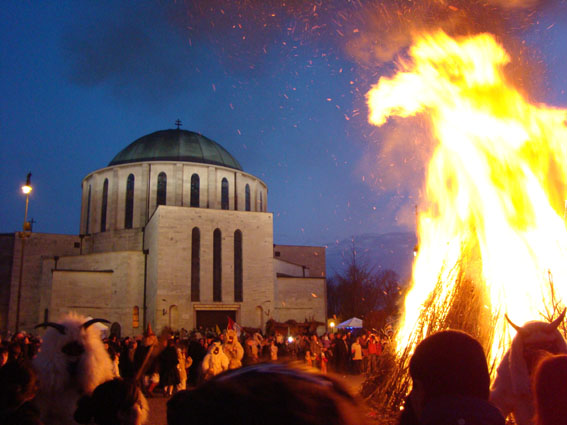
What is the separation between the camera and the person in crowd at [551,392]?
7.27 ft

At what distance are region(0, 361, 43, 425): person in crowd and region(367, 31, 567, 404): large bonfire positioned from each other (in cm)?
532

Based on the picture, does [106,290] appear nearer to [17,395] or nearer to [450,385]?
[17,395]

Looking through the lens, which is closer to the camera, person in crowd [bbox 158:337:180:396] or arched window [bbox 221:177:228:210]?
person in crowd [bbox 158:337:180:396]

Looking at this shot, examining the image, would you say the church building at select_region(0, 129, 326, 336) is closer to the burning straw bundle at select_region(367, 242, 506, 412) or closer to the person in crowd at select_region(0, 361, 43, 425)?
the burning straw bundle at select_region(367, 242, 506, 412)

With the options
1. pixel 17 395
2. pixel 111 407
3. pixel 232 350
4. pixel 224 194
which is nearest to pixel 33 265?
pixel 224 194

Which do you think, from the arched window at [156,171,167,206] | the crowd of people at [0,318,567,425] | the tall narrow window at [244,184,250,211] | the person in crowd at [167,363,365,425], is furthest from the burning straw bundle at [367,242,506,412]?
the tall narrow window at [244,184,250,211]

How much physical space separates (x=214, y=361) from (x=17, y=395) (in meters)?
9.84

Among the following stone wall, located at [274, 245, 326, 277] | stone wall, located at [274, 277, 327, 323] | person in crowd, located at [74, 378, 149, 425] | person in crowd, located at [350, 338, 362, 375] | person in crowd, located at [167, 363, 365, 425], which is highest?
stone wall, located at [274, 245, 326, 277]

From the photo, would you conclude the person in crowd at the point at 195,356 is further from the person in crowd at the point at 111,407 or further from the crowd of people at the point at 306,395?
the person in crowd at the point at 111,407

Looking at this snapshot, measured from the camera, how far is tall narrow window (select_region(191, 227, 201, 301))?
128 feet

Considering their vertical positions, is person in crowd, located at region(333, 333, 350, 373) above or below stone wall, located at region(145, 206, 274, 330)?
below

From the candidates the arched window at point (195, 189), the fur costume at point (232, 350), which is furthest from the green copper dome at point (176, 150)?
the fur costume at point (232, 350)

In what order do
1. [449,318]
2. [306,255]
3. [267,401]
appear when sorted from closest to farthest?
[267,401]
[449,318]
[306,255]

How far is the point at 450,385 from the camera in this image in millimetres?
2301
